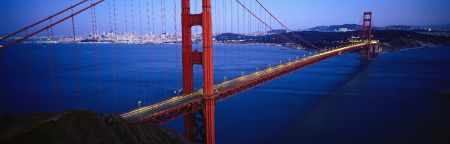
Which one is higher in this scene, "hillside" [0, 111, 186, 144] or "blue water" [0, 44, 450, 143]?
"hillside" [0, 111, 186, 144]

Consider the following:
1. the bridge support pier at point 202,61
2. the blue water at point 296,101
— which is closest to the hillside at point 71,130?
the bridge support pier at point 202,61

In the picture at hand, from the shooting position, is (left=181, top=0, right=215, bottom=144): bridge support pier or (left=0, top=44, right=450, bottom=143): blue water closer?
(left=181, top=0, right=215, bottom=144): bridge support pier

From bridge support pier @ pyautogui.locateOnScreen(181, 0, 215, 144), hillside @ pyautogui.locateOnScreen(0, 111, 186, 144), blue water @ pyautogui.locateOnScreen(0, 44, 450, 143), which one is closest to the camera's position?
hillside @ pyautogui.locateOnScreen(0, 111, 186, 144)

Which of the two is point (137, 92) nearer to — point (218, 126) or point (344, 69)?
point (218, 126)

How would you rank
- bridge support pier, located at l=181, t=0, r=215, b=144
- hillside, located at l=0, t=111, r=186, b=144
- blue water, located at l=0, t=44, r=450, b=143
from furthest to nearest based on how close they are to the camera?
blue water, located at l=0, t=44, r=450, b=143 < bridge support pier, located at l=181, t=0, r=215, b=144 < hillside, located at l=0, t=111, r=186, b=144

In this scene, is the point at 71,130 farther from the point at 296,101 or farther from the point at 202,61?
the point at 296,101

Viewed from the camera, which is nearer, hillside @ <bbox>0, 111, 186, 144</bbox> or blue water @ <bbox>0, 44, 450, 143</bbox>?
hillside @ <bbox>0, 111, 186, 144</bbox>

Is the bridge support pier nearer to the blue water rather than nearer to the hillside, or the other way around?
the hillside

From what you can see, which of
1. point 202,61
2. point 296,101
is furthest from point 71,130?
point 296,101

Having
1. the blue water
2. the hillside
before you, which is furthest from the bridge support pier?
the blue water
